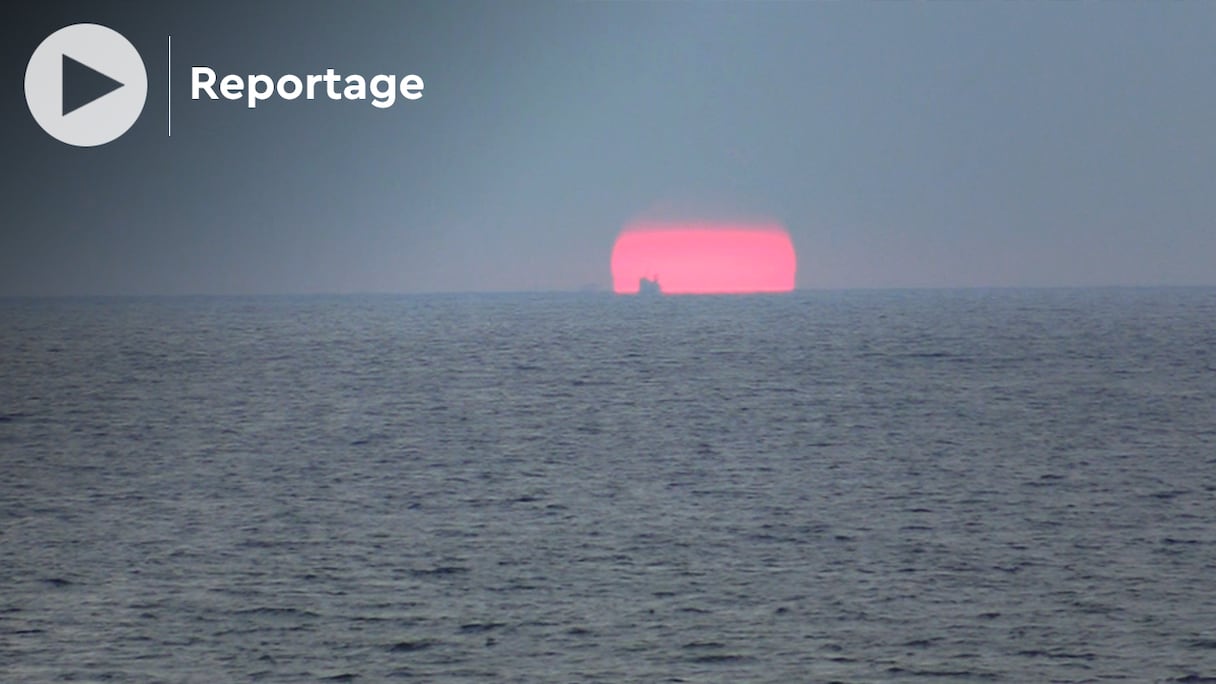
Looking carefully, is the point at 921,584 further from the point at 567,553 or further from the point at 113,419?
the point at 113,419

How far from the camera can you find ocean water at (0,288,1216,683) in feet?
125

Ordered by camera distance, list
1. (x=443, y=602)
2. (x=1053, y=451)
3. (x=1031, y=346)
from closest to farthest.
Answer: (x=443, y=602) < (x=1053, y=451) < (x=1031, y=346)

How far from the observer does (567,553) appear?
50625 millimetres

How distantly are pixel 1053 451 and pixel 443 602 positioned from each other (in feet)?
151

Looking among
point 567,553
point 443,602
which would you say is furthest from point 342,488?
point 443,602

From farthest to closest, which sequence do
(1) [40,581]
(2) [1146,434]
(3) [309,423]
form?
(3) [309,423] < (2) [1146,434] < (1) [40,581]

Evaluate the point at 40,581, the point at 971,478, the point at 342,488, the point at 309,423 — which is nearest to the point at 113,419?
the point at 309,423

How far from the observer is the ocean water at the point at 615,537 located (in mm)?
38219

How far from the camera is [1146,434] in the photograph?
84000mm

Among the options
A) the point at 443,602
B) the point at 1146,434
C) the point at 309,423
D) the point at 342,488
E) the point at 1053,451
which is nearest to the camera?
the point at 443,602

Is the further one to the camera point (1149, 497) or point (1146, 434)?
point (1146, 434)

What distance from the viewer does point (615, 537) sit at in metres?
53.6

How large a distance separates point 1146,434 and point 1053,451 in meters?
9.83

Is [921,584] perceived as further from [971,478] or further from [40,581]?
[40,581]
